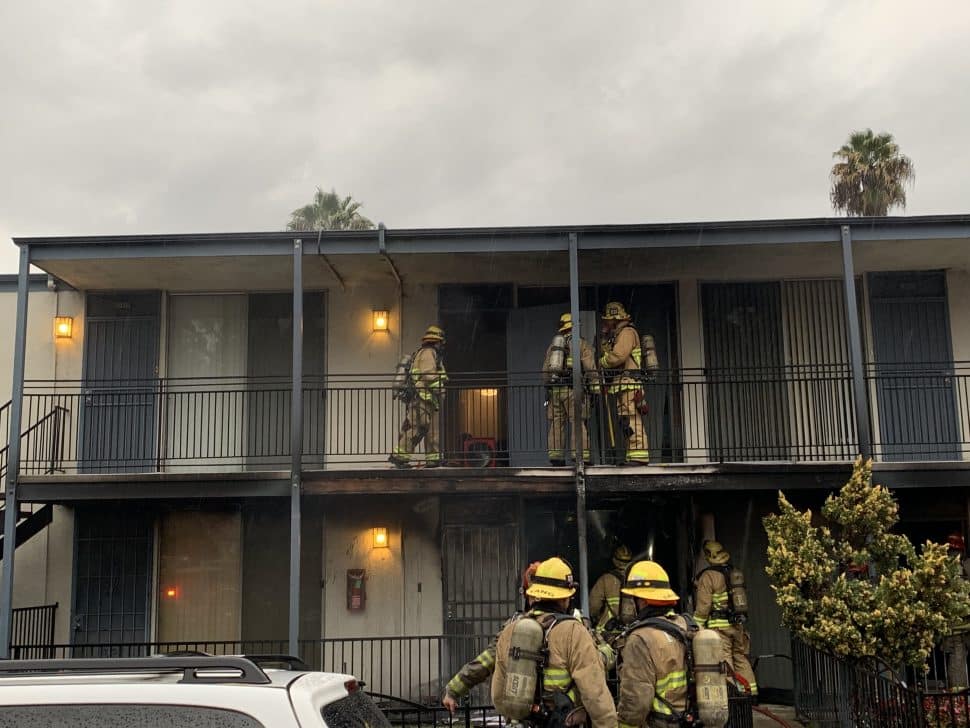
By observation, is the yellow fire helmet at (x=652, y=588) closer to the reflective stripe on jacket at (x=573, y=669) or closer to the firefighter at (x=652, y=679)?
the firefighter at (x=652, y=679)

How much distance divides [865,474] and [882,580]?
1148mm

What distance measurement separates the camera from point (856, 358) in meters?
10.5

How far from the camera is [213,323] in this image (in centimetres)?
1295

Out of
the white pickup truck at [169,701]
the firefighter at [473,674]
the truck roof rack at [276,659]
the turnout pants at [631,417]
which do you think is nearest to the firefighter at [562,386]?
the turnout pants at [631,417]

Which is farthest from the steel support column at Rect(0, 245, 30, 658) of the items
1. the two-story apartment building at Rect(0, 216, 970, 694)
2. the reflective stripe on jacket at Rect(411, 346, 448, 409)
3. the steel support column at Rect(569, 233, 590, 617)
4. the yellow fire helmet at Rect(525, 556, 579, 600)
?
the yellow fire helmet at Rect(525, 556, 579, 600)

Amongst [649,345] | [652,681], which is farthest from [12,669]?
[649,345]

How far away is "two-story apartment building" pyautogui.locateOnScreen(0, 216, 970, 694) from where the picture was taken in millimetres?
11938

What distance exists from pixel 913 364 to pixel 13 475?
10.8 meters

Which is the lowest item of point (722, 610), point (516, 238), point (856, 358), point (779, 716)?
point (779, 716)

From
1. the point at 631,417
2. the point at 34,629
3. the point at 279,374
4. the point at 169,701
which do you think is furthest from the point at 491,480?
the point at 169,701

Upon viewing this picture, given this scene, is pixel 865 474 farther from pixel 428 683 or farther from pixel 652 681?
pixel 428 683

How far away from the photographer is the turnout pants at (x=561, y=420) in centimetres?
1109

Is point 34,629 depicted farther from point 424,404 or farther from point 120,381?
point 424,404

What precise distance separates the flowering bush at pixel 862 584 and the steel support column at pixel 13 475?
7.99 m
